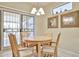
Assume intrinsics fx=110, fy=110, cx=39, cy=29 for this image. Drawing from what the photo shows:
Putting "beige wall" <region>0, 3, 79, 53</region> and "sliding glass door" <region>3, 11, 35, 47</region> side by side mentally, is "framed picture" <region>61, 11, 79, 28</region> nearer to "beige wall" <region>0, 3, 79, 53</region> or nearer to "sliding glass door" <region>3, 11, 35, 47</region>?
"beige wall" <region>0, 3, 79, 53</region>

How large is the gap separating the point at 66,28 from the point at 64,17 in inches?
20.0

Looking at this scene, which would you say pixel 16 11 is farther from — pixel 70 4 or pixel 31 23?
pixel 70 4

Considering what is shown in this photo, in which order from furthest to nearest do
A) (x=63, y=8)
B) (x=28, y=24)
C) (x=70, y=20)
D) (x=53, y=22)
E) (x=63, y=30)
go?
(x=28, y=24)
(x=53, y=22)
(x=63, y=8)
(x=63, y=30)
(x=70, y=20)

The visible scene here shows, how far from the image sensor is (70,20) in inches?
180

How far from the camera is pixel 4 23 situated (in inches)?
200

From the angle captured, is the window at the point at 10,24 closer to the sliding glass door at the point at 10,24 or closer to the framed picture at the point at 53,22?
the sliding glass door at the point at 10,24

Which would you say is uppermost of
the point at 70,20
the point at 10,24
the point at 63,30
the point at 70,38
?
the point at 70,20

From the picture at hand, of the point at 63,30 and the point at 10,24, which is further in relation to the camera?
the point at 10,24

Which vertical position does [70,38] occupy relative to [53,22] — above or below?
below

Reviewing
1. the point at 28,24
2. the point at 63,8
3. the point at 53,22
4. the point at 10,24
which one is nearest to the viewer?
the point at 63,8

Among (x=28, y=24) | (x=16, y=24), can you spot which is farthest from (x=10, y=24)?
(x=28, y=24)

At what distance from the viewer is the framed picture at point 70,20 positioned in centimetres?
428

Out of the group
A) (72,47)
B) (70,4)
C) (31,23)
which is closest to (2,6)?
(31,23)

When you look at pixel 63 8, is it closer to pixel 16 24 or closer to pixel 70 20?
pixel 70 20
